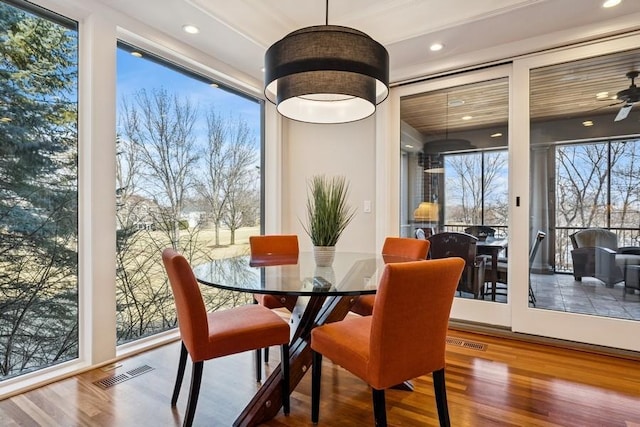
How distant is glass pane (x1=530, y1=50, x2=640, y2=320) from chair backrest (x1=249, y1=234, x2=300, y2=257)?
6.75 feet

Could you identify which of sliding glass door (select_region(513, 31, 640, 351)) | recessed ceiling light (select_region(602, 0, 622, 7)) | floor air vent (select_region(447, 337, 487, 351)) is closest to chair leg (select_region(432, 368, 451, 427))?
floor air vent (select_region(447, 337, 487, 351))

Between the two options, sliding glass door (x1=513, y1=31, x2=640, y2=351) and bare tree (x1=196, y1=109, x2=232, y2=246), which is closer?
sliding glass door (x1=513, y1=31, x2=640, y2=351)

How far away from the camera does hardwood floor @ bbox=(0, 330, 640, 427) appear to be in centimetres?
182

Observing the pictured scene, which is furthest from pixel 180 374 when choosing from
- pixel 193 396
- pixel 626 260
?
pixel 626 260

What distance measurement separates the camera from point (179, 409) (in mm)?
1907

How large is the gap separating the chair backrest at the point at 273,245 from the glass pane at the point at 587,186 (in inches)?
81.0

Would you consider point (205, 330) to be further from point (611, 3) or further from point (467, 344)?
point (611, 3)

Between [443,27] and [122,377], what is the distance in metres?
3.38

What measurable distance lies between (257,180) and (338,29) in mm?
2455

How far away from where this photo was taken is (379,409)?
1.45 m

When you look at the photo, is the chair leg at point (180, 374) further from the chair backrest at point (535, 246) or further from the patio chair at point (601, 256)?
the patio chair at point (601, 256)

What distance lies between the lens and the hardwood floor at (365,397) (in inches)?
71.7

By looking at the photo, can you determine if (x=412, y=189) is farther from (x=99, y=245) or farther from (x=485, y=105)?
(x=99, y=245)

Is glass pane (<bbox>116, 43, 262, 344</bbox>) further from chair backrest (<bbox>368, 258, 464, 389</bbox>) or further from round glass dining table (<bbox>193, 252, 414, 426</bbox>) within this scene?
chair backrest (<bbox>368, 258, 464, 389</bbox>)
